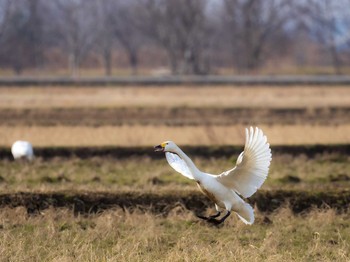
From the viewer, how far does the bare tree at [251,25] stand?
63969 mm

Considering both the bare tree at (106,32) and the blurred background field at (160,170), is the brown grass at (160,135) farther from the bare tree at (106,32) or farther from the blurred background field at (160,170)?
the bare tree at (106,32)

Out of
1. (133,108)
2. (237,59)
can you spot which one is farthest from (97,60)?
(133,108)

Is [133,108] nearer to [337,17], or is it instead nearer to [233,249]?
[233,249]

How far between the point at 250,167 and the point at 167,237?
1464 mm

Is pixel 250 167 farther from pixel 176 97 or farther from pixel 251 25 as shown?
pixel 251 25

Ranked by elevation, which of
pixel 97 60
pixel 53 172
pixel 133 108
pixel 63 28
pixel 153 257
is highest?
pixel 153 257

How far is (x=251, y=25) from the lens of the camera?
65.2 metres

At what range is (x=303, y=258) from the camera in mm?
9000

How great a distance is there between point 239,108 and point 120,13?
56095 millimetres

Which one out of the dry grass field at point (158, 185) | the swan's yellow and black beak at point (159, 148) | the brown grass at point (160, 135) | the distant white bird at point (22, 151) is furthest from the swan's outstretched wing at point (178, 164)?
the brown grass at point (160, 135)

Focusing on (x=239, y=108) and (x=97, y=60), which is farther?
(x=97, y=60)

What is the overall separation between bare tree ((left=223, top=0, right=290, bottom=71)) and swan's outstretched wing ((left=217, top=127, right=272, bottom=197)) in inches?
2097

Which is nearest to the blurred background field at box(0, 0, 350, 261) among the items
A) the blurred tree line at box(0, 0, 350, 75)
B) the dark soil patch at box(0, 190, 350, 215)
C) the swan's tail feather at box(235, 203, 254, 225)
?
the dark soil patch at box(0, 190, 350, 215)

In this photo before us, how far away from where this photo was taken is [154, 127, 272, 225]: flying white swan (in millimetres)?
9266
